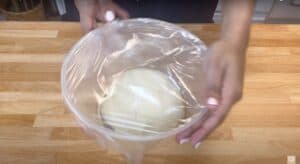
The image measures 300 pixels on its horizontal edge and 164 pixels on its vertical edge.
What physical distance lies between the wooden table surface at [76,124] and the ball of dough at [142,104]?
0.18ft

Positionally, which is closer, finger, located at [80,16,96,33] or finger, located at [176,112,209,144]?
finger, located at [176,112,209,144]

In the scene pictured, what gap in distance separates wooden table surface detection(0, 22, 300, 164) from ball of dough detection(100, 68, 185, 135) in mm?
55

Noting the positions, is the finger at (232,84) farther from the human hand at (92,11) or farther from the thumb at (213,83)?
the human hand at (92,11)

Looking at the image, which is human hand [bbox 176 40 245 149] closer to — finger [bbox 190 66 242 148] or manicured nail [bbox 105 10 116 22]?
finger [bbox 190 66 242 148]

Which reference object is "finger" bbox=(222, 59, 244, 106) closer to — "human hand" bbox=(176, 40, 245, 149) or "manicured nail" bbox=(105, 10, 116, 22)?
"human hand" bbox=(176, 40, 245, 149)

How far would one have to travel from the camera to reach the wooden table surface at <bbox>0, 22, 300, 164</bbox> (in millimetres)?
520

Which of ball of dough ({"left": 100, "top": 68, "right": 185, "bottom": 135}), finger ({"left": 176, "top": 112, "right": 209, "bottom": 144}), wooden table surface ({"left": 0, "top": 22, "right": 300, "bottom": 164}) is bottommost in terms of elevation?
wooden table surface ({"left": 0, "top": 22, "right": 300, "bottom": 164})

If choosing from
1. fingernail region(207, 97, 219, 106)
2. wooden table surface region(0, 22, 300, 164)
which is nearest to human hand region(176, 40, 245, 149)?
fingernail region(207, 97, 219, 106)

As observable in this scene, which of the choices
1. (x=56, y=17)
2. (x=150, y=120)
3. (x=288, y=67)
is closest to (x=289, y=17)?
(x=288, y=67)

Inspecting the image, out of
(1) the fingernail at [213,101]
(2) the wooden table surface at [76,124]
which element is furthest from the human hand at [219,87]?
(2) the wooden table surface at [76,124]

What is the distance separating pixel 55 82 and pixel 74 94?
0.60ft

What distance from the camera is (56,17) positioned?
52.5 inches

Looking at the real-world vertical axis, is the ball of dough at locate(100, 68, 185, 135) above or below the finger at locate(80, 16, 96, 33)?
below

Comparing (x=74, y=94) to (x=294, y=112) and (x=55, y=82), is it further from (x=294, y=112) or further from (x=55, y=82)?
(x=294, y=112)
